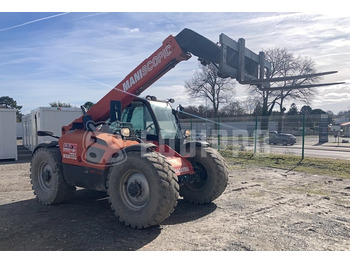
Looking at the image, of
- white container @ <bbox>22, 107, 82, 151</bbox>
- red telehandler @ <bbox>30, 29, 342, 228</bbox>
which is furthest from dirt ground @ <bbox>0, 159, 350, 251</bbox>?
white container @ <bbox>22, 107, 82, 151</bbox>

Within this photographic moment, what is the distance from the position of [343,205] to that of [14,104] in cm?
4697

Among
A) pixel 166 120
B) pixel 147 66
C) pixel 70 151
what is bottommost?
pixel 70 151

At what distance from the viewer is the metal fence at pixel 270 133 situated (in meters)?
15.0

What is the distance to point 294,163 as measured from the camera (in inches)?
484

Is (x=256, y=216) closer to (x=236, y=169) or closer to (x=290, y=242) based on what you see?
(x=290, y=242)

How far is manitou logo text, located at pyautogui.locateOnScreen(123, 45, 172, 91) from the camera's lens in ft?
19.7

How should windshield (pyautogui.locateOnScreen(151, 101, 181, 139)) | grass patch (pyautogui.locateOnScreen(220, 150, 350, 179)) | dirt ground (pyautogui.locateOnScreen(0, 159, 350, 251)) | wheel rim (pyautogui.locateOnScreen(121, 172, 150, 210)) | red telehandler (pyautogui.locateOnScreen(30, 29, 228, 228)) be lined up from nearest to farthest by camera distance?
dirt ground (pyautogui.locateOnScreen(0, 159, 350, 251)) < wheel rim (pyautogui.locateOnScreen(121, 172, 150, 210)) < red telehandler (pyautogui.locateOnScreen(30, 29, 228, 228)) < windshield (pyautogui.locateOnScreen(151, 101, 181, 139)) < grass patch (pyautogui.locateOnScreen(220, 150, 350, 179))

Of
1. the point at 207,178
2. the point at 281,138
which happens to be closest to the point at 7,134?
the point at 207,178

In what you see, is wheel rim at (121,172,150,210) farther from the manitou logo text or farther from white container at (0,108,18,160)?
white container at (0,108,18,160)

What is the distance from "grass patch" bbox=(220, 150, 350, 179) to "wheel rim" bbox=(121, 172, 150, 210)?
24.4ft

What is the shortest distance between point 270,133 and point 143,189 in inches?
575

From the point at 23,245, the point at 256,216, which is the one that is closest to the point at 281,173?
the point at 256,216

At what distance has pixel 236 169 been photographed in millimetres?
11469

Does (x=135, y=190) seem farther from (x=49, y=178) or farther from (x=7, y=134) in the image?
(x=7, y=134)
